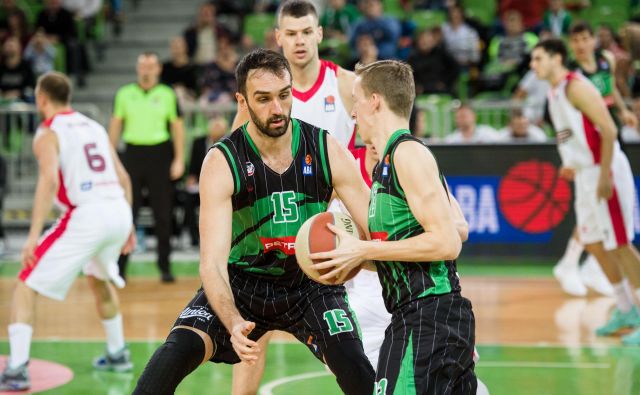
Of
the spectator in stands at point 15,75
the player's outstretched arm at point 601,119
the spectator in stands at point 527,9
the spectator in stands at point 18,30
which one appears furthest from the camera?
the spectator in stands at point 18,30

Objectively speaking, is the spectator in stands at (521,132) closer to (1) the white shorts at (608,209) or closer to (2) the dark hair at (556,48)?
(1) the white shorts at (608,209)

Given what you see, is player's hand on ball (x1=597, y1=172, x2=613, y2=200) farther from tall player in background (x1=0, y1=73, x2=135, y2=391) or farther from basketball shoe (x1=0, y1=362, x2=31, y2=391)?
basketball shoe (x1=0, y1=362, x2=31, y2=391)

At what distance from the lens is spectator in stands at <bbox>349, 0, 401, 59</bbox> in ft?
50.3

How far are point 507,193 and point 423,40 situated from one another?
3512 millimetres

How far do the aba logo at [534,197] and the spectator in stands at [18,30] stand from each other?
854cm

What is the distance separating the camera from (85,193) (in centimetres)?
741

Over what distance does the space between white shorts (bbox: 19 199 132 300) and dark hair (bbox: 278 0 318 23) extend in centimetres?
199

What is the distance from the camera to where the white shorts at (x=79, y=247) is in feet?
23.2

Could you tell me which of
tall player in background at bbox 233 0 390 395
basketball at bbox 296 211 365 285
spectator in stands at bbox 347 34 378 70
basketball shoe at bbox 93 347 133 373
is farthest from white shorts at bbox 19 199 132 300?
spectator in stands at bbox 347 34 378 70

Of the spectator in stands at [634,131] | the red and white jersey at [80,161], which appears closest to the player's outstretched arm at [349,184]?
the red and white jersey at [80,161]

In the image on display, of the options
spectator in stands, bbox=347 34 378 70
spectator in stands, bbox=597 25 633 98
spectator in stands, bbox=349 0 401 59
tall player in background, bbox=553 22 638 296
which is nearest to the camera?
tall player in background, bbox=553 22 638 296

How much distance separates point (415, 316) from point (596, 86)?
605 centimetres

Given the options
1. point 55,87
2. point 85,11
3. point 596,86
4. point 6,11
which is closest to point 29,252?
point 55,87

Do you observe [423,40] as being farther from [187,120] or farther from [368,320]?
[368,320]
